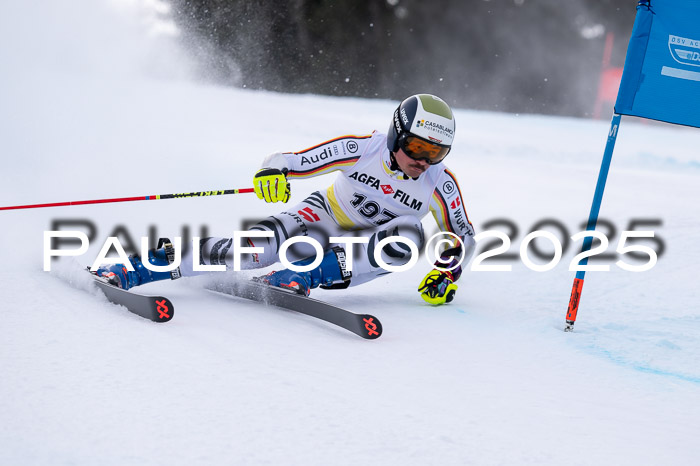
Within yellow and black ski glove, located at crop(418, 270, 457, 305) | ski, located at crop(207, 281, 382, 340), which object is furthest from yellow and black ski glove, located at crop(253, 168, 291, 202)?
yellow and black ski glove, located at crop(418, 270, 457, 305)

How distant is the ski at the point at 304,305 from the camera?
7.56 ft

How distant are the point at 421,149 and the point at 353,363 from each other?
1023 mm

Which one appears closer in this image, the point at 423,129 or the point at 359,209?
the point at 423,129

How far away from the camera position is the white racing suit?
277cm

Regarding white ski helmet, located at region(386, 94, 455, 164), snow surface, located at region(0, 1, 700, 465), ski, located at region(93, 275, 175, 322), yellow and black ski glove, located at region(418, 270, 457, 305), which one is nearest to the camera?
snow surface, located at region(0, 1, 700, 465)

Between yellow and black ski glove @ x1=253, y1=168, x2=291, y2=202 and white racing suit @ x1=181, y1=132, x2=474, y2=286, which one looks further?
white racing suit @ x1=181, y1=132, x2=474, y2=286

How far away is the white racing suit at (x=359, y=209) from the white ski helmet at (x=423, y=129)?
0.16 m

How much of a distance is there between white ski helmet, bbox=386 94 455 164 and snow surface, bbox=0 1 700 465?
2.28 feet

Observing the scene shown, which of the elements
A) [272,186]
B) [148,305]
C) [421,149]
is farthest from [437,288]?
[148,305]

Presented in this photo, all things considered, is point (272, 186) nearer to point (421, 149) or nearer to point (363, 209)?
point (363, 209)

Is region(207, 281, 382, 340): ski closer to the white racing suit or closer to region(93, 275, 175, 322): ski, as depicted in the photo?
the white racing suit

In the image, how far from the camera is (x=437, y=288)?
3014 millimetres

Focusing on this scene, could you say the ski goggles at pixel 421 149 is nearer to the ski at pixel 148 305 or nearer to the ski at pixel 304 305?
the ski at pixel 304 305

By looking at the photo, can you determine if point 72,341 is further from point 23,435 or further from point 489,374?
point 489,374
